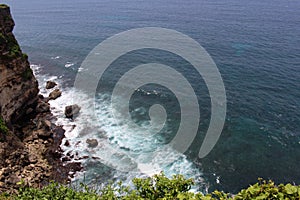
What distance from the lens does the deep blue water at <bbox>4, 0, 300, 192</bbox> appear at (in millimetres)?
40812

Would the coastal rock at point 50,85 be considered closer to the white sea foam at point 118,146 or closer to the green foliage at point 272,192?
the white sea foam at point 118,146

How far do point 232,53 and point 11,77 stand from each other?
2395 inches

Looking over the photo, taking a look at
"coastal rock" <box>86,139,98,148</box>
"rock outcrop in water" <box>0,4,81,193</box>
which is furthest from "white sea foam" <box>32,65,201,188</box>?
"rock outcrop in water" <box>0,4,81,193</box>

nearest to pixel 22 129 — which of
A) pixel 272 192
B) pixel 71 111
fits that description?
pixel 71 111

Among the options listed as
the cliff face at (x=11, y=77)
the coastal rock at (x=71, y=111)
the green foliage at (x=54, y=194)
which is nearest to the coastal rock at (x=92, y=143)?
the coastal rock at (x=71, y=111)

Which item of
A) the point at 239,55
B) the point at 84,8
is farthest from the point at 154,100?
the point at 84,8

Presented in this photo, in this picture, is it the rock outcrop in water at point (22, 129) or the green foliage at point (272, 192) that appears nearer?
the green foliage at point (272, 192)

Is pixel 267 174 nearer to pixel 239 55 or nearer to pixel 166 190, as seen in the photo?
pixel 166 190

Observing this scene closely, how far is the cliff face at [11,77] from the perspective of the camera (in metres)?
41.8

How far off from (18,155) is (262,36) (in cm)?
8551

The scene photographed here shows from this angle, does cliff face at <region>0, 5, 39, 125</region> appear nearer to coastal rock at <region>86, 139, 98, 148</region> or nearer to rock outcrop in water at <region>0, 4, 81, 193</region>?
rock outcrop in water at <region>0, 4, 81, 193</region>

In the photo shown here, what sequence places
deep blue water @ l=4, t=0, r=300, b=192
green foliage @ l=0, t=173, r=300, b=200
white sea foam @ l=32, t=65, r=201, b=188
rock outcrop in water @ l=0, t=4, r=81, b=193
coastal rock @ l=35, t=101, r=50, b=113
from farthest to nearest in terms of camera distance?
coastal rock @ l=35, t=101, r=50, b=113
deep blue water @ l=4, t=0, r=300, b=192
white sea foam @ l=32, t=65, r=201, b=188
rock outcrop in water @ l=0, t=4, r=81, b=193
green foliage @ l=0, t=173, r=300, b=200

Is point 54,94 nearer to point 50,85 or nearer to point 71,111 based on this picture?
point 50,85

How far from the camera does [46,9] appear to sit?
149750 mm
